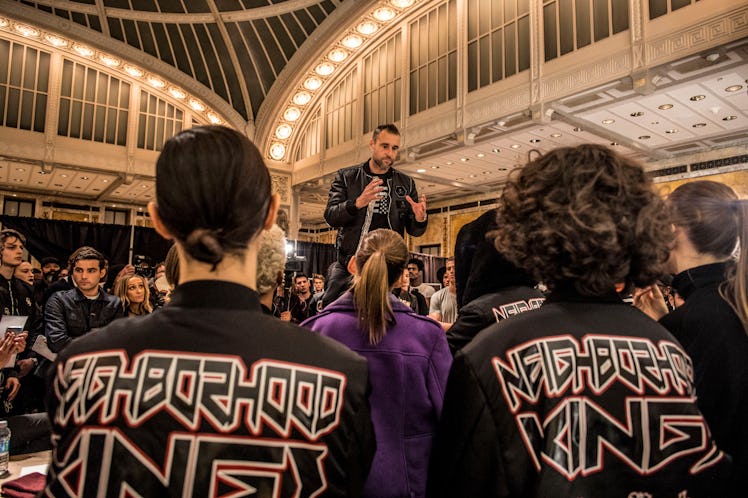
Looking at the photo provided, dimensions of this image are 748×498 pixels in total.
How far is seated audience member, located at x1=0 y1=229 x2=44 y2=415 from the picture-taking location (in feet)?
14.5

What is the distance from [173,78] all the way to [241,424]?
1619 centimetres

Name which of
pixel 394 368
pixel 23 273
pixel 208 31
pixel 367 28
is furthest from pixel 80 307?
pixel 208 31

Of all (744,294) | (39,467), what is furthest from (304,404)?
(39,467)

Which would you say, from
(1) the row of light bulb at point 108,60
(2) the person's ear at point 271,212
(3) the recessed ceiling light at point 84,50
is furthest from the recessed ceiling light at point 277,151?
(2) the person's ear at point 271,212

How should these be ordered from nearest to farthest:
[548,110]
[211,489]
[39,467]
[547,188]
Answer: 1. [211,489]
2. [547,188]
3. [39,467]
4. [548,110]

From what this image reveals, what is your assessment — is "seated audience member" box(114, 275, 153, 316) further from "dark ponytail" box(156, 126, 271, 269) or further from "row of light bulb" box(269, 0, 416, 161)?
"row of light bulb" box(269, 0, 416, 161)

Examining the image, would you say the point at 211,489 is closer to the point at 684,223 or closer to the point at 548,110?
the point at 684,223

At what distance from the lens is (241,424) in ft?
2.97

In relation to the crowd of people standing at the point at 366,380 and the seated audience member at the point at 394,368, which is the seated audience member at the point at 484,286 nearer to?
the seated audience member at the point at 394,368

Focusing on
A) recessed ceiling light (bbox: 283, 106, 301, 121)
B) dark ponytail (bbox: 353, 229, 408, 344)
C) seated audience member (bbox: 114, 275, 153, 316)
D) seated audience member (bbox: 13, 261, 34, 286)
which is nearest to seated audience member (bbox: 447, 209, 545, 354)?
dark ponytail (bbox: 353, 229, 408, 344)

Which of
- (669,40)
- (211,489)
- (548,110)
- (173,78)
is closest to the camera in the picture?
(211,489)

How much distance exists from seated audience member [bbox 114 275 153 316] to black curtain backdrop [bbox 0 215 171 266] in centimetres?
595

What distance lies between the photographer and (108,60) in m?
14.4

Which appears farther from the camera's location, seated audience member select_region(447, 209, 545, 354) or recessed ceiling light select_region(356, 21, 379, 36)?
recessed ceiling light select_region(356, 21, 379, 36)
